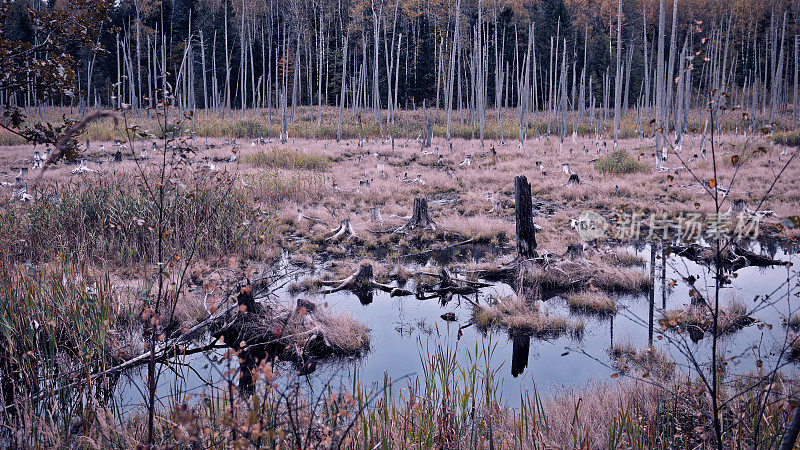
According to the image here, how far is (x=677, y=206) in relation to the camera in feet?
44.3

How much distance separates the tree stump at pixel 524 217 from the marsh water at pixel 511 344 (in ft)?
2.35

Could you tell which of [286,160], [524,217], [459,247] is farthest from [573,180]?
[286,160]

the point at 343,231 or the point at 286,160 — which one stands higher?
the point at 286,160

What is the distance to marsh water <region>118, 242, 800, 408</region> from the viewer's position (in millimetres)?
5199

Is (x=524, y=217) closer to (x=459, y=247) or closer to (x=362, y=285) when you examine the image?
(x=459, y=247)

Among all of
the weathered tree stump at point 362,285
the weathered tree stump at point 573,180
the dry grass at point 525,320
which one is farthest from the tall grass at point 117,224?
the weathered tree stump at point 573,180

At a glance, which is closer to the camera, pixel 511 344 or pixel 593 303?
pixel 511 344

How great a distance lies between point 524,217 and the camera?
8.56 m

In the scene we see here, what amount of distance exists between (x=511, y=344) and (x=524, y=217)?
2.79 metres

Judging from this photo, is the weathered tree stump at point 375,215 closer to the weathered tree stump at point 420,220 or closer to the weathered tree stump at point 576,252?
the weathered tree stump at point 420,220

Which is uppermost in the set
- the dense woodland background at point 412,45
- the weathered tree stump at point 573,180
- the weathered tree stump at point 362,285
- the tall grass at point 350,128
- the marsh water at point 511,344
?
the dense woodland background at point 412,45

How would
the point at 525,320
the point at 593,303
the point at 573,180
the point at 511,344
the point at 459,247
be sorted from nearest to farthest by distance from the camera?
the point at 511,344, the point at 525,320, the point at 593,303, the point at 459,247, the point at 573,180

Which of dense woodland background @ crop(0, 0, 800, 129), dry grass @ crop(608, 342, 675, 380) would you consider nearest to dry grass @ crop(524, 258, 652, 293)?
dry grass @ crop(608, 342, 675, 380)

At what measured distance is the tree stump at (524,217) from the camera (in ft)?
27.9
